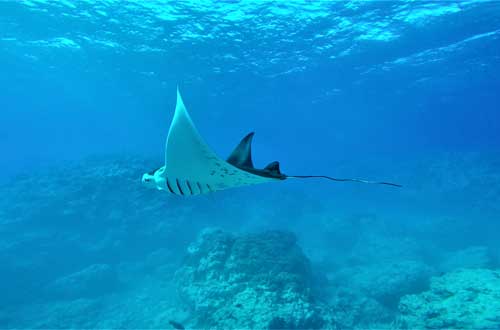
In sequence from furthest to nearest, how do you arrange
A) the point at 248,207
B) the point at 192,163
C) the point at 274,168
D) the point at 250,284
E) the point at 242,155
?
the point at 248,207
the point at 250,284
the point at 242,155
the point at 274,168
the point at 192,163

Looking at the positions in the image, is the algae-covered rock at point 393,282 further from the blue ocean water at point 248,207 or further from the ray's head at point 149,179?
the ray's head at point 149,179

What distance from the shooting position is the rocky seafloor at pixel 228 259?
7555 mm

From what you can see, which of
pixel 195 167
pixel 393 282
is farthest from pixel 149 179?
pixel 393 282

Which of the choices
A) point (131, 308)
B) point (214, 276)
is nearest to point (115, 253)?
point (131, 308)

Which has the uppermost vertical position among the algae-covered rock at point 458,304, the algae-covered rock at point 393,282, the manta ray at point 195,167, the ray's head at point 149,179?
the manta ray at point 195,167

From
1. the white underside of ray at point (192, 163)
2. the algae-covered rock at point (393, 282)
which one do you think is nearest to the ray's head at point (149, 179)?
the white underside of ray at point (192, 163)

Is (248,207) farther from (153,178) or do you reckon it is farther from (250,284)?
(153,178)

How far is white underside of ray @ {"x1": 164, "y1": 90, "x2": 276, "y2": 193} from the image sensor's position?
2669 millimetres

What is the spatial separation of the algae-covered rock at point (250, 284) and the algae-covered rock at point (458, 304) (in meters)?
2.25

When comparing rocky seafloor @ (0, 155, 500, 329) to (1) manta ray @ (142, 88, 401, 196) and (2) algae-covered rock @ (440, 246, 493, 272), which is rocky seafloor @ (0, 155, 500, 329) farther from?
(1) manta ray @ (142, 88, 401, 196)

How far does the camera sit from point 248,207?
26.1 m

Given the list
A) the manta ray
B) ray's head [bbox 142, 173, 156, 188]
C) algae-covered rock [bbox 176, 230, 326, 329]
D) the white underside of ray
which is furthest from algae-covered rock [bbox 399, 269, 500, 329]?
ray's head [bbox 142, 173, 156, 188]

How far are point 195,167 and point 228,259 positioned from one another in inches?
267

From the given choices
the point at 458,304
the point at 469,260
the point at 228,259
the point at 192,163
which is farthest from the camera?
the point at 469,260
